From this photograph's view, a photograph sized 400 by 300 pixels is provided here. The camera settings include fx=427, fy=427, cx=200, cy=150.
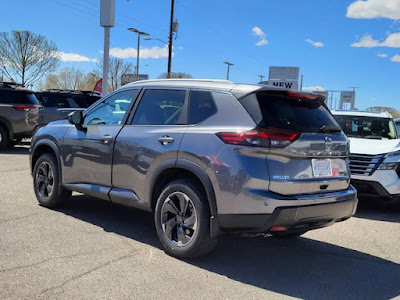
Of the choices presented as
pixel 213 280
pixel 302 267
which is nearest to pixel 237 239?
pixel 302 267

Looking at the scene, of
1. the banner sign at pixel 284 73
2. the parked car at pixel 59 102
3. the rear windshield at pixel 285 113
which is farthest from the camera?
the banner sign at pixel 284 73

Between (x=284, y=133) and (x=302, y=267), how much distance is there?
1523mm

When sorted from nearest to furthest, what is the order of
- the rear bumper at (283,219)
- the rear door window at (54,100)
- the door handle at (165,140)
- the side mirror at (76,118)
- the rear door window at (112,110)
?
the rear bumper at (283,219)
the door handle at (165,140)
the rear door window at (112,110)
the side mirror at (76,118)
the rear door window at (54,100)

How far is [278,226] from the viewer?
154 inches

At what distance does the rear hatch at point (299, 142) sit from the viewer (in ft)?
12.9

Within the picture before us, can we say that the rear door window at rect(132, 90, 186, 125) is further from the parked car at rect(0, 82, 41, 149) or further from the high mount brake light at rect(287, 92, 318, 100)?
the parked car at rect(0, 82, 41, 149)

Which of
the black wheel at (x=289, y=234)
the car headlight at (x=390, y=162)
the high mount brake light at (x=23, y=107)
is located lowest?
the black wheel at (x=289, y=234)

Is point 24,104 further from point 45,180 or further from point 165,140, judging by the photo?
point 165,140

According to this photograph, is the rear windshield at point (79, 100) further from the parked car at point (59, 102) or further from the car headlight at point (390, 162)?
the car headlight at point (390, 162)

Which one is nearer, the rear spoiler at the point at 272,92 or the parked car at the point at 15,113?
the rear spoiler at the point at 272,92

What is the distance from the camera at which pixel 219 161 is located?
13.1 feet

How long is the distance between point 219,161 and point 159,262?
4.06 feet

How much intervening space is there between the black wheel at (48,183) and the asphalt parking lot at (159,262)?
17 centimetres

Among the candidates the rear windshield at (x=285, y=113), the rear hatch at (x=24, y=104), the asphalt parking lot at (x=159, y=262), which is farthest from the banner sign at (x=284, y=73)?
the rear windshield at (x=285, y=113)
